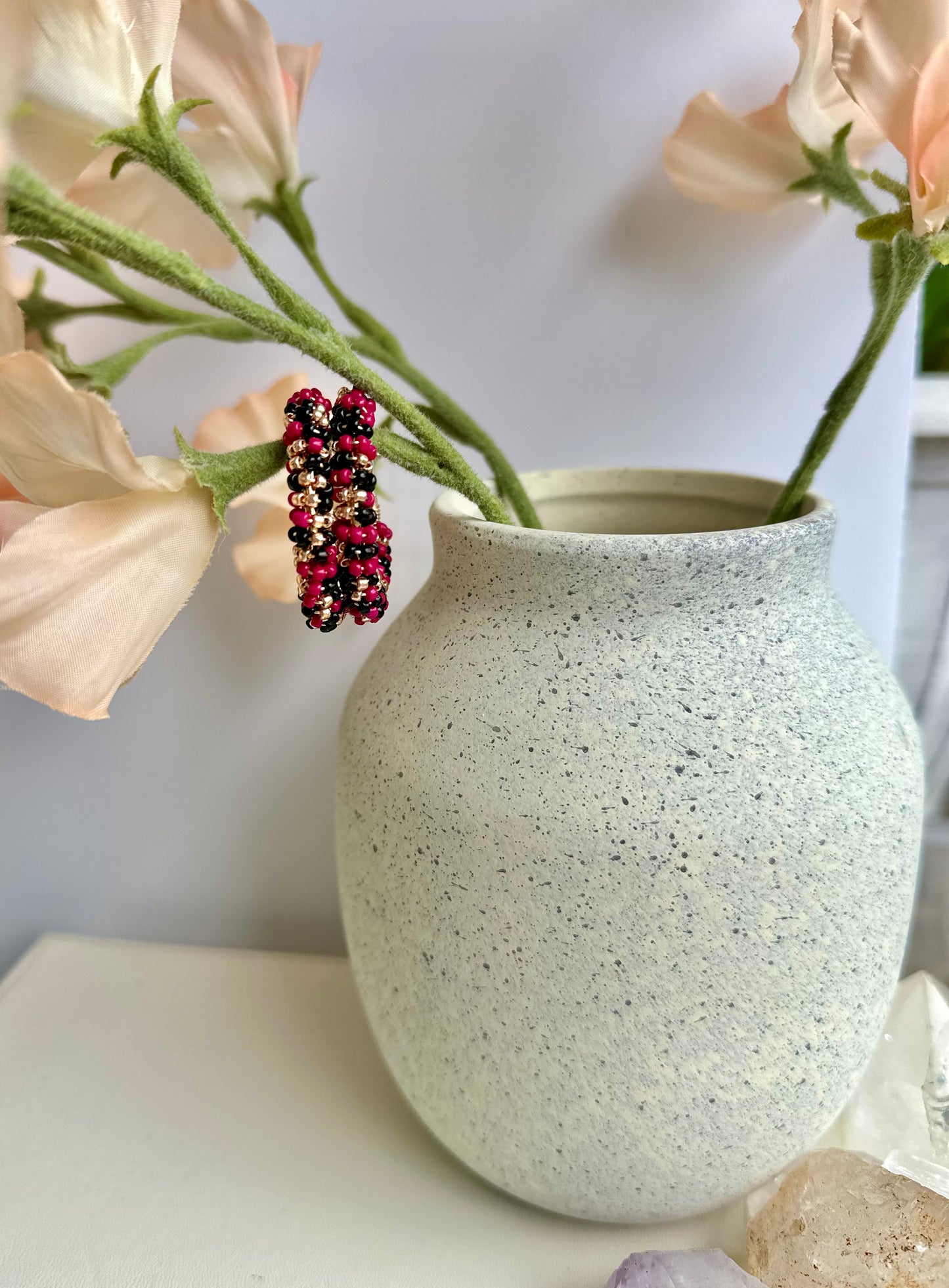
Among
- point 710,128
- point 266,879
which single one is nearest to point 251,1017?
point 266,879

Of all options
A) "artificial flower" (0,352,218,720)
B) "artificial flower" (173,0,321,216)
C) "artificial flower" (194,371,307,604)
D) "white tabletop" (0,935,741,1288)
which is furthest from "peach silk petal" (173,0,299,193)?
"white tabletop" (0,935,741,1288)

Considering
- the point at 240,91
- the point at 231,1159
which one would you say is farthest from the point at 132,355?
the point at 231,1159

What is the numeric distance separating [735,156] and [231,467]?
319 mm

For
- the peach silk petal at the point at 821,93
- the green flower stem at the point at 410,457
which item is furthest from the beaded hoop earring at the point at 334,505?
the peach silk petal at the point at 821,93

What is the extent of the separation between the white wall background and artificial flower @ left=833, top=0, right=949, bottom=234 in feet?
0.69

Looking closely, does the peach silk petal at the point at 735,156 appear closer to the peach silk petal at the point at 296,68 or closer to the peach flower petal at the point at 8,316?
the peach silk petal at the point at 296,68

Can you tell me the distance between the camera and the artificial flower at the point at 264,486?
1.71 feet

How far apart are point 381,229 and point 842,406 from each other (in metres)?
0.31

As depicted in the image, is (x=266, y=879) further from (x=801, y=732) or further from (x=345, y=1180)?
(x=801, y=732)

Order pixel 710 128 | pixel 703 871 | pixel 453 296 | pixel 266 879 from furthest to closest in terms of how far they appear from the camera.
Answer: pixel 266 879 → pixel 453 296 → pixel 710 128 → pixel 703 871

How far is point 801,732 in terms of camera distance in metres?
0.36

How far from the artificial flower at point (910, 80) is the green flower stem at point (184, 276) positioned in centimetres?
18

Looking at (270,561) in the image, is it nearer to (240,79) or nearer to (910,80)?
(240,79)

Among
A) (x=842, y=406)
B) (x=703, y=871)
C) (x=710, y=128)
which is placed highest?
(x=710, y=128)
